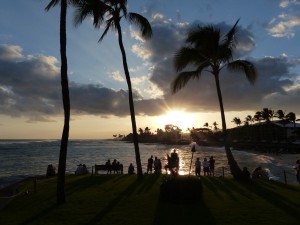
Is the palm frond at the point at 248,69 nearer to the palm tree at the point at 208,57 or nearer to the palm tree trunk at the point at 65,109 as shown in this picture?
the palm tree at the point at 208,57

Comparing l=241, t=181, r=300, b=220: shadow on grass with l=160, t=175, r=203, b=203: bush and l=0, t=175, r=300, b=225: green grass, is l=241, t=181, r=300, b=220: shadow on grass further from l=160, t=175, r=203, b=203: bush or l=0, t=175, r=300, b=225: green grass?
l=160, t=175, r=203, b=203: bush

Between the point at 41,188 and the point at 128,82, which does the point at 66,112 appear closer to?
the point at 41,188

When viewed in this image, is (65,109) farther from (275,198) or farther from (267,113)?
(267,113)

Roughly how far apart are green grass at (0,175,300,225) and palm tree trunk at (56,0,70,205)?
0.79 metres

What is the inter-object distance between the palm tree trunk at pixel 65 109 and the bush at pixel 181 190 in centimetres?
438

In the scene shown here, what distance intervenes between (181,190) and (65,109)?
603cm

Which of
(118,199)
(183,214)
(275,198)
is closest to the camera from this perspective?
(183,214)

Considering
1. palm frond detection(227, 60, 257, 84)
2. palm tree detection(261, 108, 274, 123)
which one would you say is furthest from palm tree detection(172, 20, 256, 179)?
palm tree detection(261, 108, 274, 123)

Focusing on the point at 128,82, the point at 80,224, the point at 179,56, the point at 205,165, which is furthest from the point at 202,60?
the point at 80,224

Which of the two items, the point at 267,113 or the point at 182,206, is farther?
the point at 267,113

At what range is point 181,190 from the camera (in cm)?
1309

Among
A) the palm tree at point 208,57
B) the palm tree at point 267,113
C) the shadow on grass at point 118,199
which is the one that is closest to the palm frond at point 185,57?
the palm tree at point 208,57

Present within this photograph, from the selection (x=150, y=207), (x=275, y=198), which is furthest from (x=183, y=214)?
(x=275, y=198)

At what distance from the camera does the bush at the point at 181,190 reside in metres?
13.1
